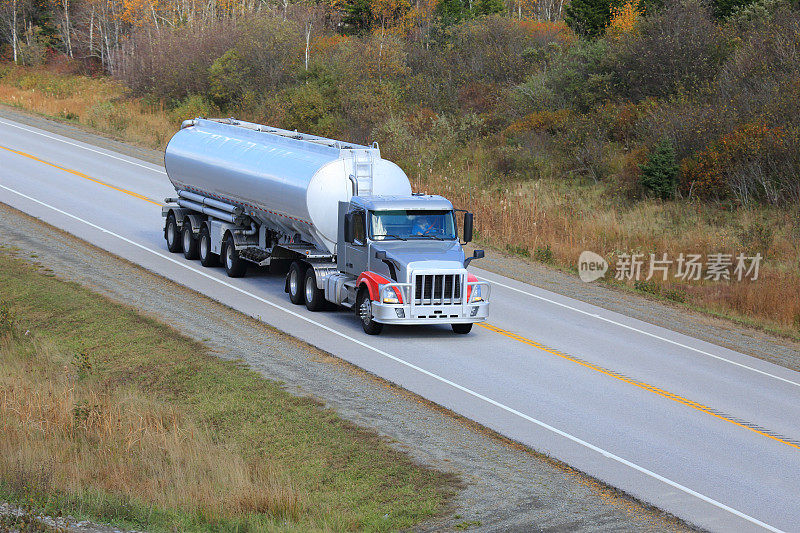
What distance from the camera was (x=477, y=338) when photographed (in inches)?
770

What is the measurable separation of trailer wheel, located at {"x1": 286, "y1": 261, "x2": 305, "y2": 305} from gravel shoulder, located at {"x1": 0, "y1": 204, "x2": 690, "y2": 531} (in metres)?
1.56

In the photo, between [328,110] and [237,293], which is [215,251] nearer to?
[237,293]

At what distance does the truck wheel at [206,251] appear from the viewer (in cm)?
2561

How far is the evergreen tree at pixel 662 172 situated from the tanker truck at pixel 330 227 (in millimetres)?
13591

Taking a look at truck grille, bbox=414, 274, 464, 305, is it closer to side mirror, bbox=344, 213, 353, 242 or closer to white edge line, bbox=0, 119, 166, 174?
side mirror, bbox=344, 213, 353, 242

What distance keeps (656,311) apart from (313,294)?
26.4 feet

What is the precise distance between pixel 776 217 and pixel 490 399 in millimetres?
17603

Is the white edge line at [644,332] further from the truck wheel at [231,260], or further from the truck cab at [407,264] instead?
the truck wheel at [231,260]

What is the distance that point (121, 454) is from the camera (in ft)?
40.6

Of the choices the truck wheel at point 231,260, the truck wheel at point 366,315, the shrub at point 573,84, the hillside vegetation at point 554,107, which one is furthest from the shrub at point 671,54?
the truck wheel at point 366,315

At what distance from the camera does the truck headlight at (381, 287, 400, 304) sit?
18.8m

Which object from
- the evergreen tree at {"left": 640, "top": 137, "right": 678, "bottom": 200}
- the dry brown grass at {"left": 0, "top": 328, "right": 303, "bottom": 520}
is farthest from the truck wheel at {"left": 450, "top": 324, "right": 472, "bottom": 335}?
the evergreen tree at {"left": 640, "top": 137, "right": 678, "bottom": 200}

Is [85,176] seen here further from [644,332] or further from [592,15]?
[592,15]

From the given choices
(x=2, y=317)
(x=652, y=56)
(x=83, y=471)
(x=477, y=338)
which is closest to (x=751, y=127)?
(x=652, y=56)
